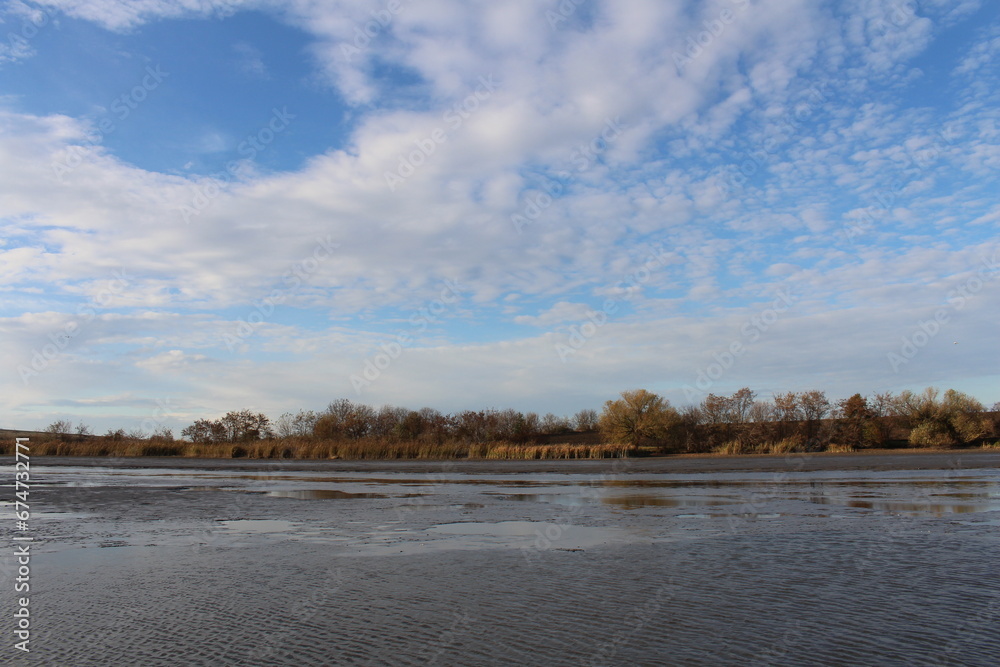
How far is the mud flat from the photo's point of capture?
16.3 ft

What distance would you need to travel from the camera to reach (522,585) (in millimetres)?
7043

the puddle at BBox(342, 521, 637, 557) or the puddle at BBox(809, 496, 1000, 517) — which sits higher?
the puddle at BBox(809, 496, 1000, 517)

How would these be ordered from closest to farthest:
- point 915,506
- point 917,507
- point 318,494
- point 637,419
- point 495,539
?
point 495,539, point 917,507, point 915,506, point 318,494, point 637,419

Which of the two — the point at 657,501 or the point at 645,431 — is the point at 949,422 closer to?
the point at 645,431

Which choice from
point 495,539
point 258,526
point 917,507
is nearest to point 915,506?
point 917,507

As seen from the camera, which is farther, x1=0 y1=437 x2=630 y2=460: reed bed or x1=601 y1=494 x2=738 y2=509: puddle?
x1=0 y1=437 x2=630 y2=460: reed bed

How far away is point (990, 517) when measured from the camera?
11.4 m

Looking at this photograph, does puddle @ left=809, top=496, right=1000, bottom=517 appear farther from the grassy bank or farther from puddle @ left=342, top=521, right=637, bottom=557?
the grassy bank

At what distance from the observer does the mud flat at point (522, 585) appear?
4.96 metres

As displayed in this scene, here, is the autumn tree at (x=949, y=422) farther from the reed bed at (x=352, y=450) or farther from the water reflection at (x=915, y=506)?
the water reflection at (x=915, y=506)

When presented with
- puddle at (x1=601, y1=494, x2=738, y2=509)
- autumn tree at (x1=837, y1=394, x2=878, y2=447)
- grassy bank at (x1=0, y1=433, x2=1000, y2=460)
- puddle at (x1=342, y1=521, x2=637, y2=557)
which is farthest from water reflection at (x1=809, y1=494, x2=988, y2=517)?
autumn tree at (x1=837, y1=394, x2=878, y2=447)

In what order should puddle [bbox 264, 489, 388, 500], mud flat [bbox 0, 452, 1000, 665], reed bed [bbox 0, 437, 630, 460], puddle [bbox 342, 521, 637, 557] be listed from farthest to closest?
reed bed [bbox 0, 437, 630, 460] → puddle [bbox 264, 489, 388, 500] → puddle [bbox 342, 521, 637, 557] → mud flat [bbox 0, 452, 1000, 665]

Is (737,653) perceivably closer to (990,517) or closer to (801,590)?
(801,590)

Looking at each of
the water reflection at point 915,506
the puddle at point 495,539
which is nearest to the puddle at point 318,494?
the puddle at point 495,539
